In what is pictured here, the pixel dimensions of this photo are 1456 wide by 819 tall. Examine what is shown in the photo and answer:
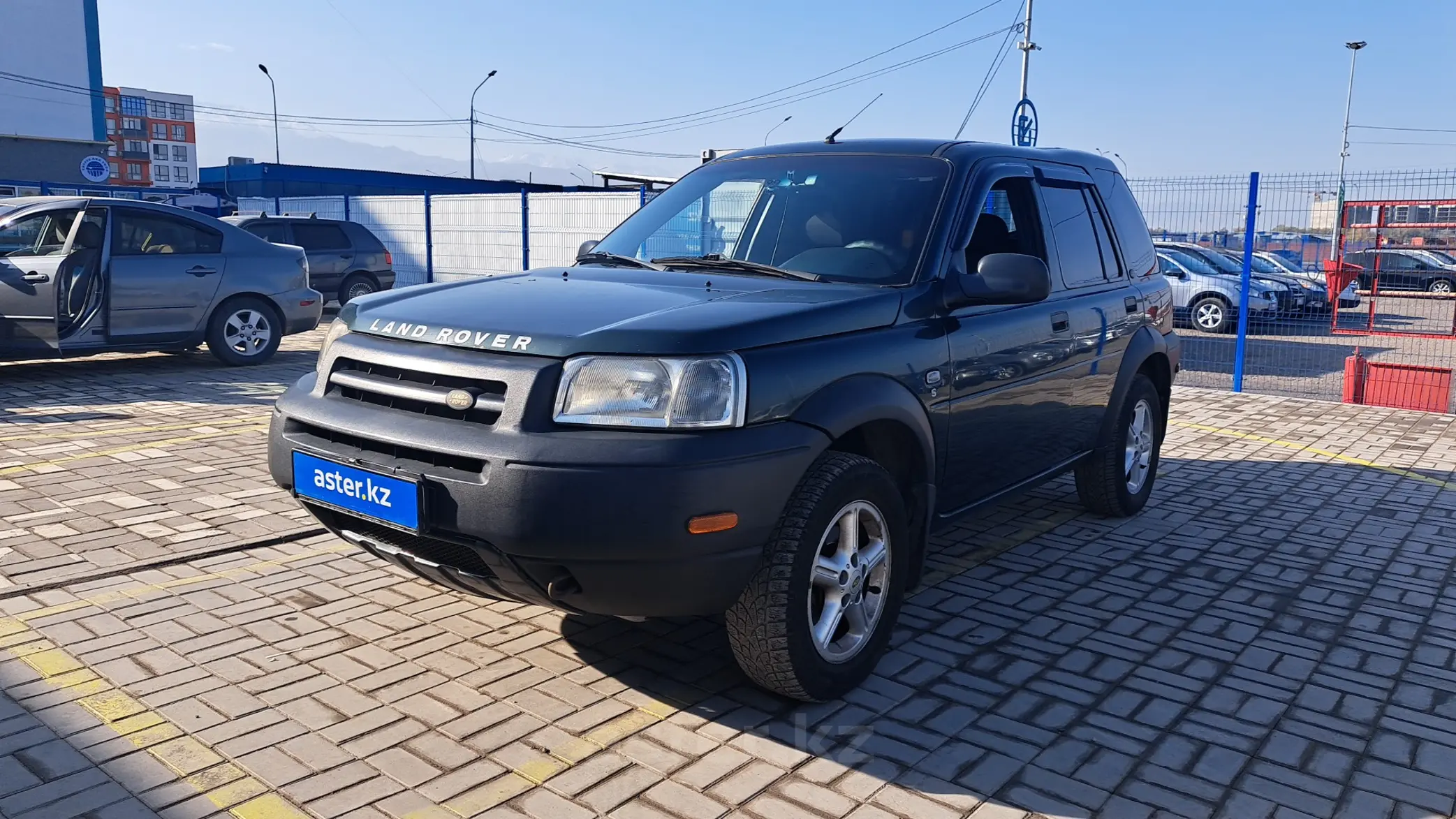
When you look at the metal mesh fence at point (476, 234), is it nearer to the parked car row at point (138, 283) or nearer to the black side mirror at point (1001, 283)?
the parked car row at point (138, 283)

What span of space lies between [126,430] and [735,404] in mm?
6183

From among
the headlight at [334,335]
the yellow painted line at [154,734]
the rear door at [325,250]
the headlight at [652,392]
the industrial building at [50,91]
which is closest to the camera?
the yellow painted line at [154,734]

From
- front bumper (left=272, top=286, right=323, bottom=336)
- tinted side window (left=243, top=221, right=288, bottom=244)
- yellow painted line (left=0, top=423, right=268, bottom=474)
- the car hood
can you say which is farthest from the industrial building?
the car hood

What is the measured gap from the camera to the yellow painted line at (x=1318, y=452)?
750 cm

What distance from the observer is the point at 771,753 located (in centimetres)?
331

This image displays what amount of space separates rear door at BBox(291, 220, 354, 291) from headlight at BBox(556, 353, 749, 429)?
1564cm

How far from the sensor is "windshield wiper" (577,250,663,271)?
4539 millimetres

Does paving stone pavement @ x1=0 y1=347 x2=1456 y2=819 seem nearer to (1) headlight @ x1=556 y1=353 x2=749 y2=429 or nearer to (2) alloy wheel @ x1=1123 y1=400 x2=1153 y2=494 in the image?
(2) alloy wheel @ x1=1123 y1=400 x2=1153 y2=494

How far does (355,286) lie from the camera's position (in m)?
18.1

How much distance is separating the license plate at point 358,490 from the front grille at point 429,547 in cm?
6

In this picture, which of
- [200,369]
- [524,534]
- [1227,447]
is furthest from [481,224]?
[524,534]

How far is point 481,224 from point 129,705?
52.8 ft

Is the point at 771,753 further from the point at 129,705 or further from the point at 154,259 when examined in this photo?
the point at 154,259

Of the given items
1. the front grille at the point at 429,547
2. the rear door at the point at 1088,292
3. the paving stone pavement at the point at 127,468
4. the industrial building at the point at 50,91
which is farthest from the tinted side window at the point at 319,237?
the industrial building at the point at 50,91
